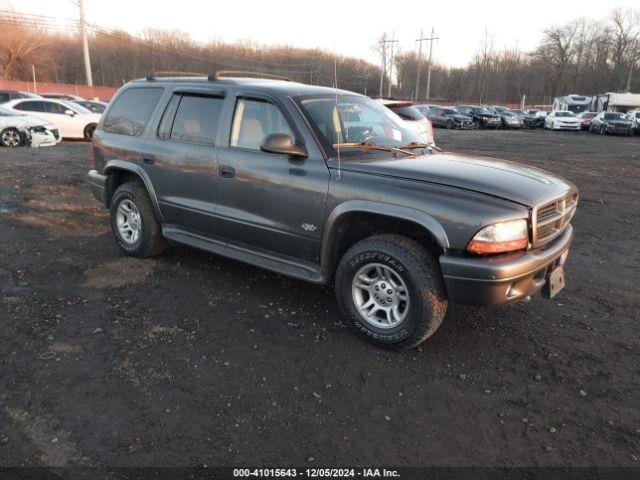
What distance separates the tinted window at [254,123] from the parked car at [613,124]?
32529 mm

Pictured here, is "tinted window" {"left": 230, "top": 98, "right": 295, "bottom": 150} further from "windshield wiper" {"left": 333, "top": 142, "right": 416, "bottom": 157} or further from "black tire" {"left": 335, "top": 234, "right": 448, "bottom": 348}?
"black tire" {"left": 335, "top": 234, "right": 448, "bottom": 348}

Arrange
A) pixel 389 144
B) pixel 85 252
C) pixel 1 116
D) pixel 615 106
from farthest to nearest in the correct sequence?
pixel 615 106 → pixel 1 116 → pixel 85 252 → pixel 389 144

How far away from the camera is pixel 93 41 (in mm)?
81312

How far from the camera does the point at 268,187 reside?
400 centimetres

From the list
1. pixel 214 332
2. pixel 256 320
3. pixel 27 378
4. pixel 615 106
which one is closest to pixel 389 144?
pixel 256 320

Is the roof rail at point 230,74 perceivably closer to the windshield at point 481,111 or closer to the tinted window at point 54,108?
the tinted window at point 54,108

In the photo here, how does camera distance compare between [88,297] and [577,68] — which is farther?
[577,68]

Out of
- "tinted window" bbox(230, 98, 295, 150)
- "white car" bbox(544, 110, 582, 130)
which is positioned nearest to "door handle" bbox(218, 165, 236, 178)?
"tinted window" bbox(230, 98, 295, 150)

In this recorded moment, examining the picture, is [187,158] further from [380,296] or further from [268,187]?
[380,296]

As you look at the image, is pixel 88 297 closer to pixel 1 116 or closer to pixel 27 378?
pixel 27 378

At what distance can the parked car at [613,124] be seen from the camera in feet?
98.8

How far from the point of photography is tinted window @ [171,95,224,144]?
4.45 metres

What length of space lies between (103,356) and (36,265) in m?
2.26

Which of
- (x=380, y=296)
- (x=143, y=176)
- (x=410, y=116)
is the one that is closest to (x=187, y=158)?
(x=143, y=176)
